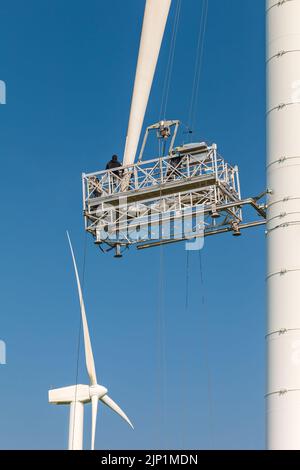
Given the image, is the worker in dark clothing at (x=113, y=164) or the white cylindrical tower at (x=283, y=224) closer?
the white cylindrical tower at (x=283, y=224)

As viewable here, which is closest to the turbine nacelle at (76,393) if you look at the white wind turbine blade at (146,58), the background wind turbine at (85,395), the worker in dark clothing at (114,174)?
the background wind turbine at (85,395)

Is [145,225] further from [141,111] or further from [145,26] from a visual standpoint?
[145,26]

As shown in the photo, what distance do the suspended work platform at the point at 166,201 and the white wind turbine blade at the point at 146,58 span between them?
75.2 inches

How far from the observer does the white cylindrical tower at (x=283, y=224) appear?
4525 centimetres

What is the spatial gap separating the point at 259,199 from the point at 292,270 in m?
4.18

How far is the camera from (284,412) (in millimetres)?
45156

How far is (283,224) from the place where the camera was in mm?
47562

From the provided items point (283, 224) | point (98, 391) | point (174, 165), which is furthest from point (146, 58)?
point (98, 391)

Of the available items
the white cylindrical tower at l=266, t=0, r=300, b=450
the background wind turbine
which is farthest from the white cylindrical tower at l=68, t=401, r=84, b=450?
the white cylindrical tower at l=266, t=0, r=300, b=450

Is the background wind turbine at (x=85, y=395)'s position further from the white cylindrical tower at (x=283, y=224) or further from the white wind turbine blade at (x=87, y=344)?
the white cylindrical tower at (x=283, y=224)

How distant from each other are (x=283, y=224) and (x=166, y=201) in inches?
320

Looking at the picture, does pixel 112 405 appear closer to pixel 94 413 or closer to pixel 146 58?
pixel 94 413
